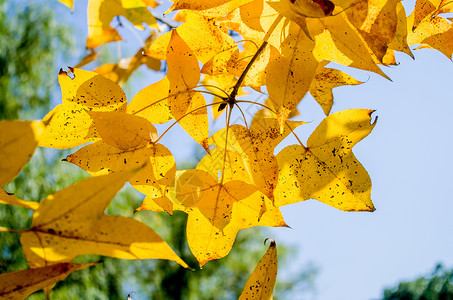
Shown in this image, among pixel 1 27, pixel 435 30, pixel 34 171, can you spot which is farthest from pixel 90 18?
pixel 1 27

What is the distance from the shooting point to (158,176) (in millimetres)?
401

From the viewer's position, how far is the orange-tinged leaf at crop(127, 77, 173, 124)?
409mm

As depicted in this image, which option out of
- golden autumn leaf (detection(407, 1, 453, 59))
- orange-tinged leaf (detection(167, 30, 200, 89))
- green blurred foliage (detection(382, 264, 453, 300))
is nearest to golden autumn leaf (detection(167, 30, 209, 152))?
orange-tinged leaf (detection(167, 30, 200, 89))

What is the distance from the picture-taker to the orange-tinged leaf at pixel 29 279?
241 millimetres

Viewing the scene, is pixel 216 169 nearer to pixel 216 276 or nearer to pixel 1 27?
pixel 1 27

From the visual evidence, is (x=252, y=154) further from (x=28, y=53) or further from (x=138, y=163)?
(x=28, y=53)

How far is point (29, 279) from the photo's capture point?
24cm

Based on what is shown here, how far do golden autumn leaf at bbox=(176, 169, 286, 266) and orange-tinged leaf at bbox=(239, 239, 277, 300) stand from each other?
46 millimetres

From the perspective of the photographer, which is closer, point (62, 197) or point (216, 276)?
point (62, 197)

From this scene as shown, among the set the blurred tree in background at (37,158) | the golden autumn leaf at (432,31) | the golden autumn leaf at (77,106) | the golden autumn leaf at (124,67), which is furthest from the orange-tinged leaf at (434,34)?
the blurred tree in background at (37,158)

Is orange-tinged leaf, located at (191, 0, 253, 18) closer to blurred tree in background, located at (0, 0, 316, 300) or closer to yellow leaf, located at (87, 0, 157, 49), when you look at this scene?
yellow leaf, located at (87, 0, 157, 49)

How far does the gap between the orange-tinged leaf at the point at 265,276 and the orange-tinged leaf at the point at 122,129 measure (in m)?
0.16

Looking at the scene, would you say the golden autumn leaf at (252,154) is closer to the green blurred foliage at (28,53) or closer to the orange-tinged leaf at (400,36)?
the orange-tinged leaf at (400,36)

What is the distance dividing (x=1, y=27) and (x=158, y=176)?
4.98 meters
